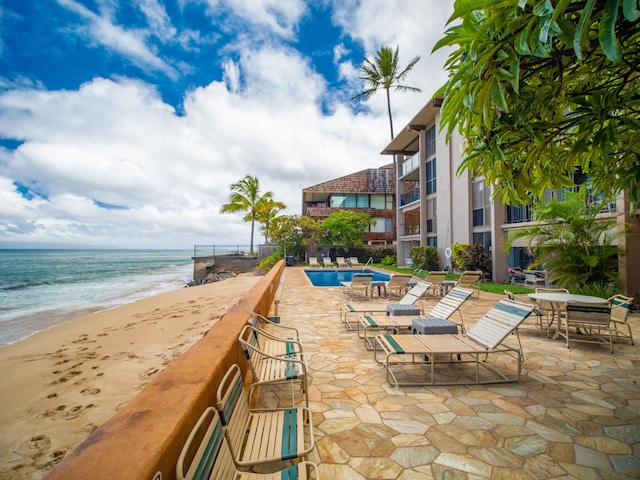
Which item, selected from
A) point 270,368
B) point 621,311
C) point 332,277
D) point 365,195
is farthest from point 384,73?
point 270,368

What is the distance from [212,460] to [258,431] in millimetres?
813

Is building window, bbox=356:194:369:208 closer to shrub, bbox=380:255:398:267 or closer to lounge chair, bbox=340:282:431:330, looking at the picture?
shrub, bbox=380:255:398:267

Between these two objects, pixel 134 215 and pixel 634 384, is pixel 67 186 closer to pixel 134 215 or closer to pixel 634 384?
pixel 134 215

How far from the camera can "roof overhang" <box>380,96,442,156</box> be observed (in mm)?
18844

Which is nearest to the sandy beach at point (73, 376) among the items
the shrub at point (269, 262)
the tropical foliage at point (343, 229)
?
the shrub at point (269, 262)

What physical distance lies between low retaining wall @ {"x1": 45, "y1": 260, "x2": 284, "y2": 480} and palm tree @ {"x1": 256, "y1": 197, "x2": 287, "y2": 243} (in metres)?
31.5

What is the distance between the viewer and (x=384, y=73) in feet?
98.3

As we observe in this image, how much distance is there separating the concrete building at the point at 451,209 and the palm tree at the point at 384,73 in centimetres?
826

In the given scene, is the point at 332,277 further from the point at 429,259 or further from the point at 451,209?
the point at 451,209

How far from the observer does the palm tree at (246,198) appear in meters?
33.4

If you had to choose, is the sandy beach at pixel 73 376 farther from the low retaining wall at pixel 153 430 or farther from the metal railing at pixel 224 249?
the metal railing at pixel 224 249

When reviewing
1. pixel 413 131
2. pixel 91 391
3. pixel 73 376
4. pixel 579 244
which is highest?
pixel 413 131

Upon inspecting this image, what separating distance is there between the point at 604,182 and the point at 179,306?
13.7 metres

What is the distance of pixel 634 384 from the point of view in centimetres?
388
